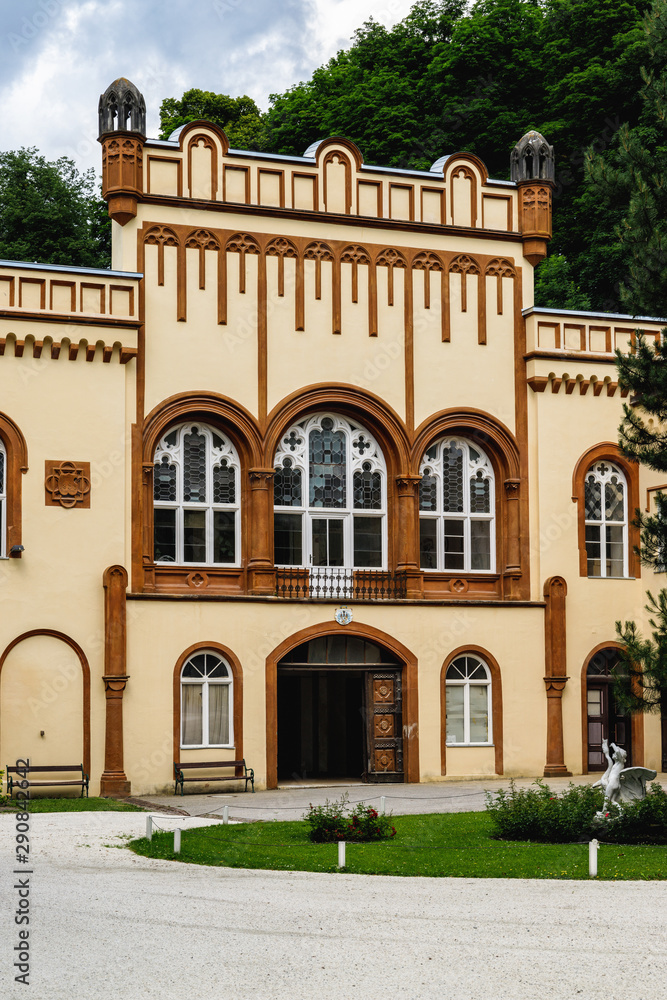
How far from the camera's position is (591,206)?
41.5m

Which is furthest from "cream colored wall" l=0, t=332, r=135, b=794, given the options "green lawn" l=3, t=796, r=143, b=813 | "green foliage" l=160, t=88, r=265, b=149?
"green foliage" l=160, t=88, r=265, b=149

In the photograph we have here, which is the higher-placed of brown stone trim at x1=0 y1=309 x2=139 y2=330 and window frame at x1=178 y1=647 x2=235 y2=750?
brown stone trim at x1=0 y1=309 x2=139 y2=330

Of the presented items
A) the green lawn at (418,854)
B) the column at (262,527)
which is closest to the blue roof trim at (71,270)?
the column at (262,527)

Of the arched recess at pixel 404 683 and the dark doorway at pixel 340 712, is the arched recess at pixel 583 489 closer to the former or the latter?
the arched recess at pixel 404 683

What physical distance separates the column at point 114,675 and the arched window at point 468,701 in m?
6.62

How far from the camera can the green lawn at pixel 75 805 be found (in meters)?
22.0

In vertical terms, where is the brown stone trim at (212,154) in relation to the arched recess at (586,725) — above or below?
above

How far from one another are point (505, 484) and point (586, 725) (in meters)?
5.21

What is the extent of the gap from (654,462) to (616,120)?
85.6 feet

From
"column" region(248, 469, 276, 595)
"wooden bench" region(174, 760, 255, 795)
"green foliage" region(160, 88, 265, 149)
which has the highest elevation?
"green foliage" region(160, 88, 265, 149)

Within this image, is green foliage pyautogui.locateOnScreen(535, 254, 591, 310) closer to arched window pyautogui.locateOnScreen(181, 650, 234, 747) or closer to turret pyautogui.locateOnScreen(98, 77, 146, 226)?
turret pyautogui.locateOnScreen(98, 77, 146, 226)

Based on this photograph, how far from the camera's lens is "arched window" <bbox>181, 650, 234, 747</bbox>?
25969mm

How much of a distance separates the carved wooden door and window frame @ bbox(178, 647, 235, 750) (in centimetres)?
279

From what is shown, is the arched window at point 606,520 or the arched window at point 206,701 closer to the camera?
the arched window at point 206,701
